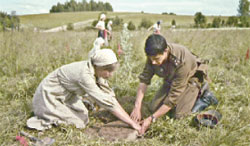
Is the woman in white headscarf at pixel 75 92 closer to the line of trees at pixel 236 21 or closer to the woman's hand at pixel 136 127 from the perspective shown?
the woman's hand at pixel 136 127

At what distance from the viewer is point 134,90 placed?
3.88 meters

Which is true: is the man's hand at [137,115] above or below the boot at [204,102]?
below

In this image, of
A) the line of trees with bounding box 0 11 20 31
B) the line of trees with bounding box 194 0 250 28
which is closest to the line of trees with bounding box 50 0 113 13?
the line of trees with bounding box 194 0 250 28

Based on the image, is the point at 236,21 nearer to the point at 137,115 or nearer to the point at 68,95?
the point at 137,115

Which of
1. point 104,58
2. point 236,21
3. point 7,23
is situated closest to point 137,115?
point 104,58

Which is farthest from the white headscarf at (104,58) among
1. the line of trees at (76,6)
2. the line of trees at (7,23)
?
the line of trees at (76,6)

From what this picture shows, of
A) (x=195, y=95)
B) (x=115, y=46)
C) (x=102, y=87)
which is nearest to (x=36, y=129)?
(x=102, y=87)

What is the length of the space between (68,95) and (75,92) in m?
0.16

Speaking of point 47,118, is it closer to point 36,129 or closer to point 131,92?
point 36,129

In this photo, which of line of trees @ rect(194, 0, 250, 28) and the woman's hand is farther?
line of trees @ rect(194, 0, 250, 28)

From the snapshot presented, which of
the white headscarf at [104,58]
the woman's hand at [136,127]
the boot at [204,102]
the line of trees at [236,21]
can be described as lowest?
the woman's hand at [136,127]

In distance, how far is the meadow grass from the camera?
246cm

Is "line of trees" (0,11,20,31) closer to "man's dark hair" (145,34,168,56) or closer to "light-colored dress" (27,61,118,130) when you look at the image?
"light-colored dress" (27,61,118,130)

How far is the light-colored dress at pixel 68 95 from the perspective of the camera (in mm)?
2449
